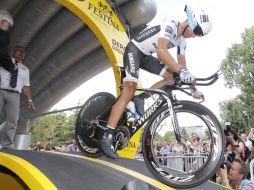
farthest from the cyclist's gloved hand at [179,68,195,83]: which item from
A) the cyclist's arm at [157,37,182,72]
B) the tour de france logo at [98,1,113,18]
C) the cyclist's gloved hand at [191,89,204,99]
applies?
the tour de france logo at [98,1,113,18]

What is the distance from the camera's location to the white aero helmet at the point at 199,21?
3435mm

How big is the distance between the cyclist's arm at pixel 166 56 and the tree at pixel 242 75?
1212 inches

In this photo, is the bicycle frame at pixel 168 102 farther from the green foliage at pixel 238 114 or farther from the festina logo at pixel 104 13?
the green foliage at pixel 238 114

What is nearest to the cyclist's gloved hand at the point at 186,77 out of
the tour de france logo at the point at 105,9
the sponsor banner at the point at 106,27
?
the sponsor banner at the point at 106,27

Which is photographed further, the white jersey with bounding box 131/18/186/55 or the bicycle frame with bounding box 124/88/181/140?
the white jersey with bounding box 131/18/186/55

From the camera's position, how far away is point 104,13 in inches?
332

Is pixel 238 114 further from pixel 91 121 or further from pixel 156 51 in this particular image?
pixel 156 51

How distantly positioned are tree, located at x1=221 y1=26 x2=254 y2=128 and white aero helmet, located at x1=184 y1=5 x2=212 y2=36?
30798mm

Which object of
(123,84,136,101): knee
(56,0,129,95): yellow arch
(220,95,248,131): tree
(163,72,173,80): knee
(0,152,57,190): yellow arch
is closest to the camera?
(0,152,57,190): yellow arch

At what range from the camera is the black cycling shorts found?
157 inches

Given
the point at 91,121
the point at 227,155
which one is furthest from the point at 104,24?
the point at 227,155

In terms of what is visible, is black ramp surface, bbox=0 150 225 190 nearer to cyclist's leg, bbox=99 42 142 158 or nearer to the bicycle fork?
cyclist's leg, bbox=99 42 142 158

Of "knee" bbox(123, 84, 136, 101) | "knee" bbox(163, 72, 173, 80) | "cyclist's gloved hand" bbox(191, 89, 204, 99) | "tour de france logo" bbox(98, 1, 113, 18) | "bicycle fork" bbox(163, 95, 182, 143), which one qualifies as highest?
"tour de france logo" bbox(98, 1, 113, 18)

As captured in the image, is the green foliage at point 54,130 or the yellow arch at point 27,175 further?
the green foliage at point 54,130
